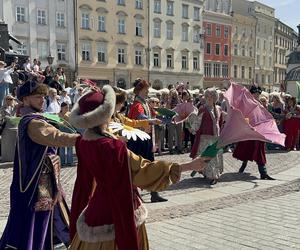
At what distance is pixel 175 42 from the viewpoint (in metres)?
51.5

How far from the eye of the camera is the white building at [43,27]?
124ft

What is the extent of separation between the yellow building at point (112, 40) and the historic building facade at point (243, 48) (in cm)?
1983

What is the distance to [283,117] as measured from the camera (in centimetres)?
1359

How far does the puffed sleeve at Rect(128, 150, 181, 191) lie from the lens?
2.72 m

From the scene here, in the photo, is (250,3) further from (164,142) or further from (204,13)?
(164,142)

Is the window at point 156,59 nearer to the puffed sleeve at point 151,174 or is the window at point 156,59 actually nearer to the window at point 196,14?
the window at point 196,14

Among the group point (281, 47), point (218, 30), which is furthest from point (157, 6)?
point (281, 47)

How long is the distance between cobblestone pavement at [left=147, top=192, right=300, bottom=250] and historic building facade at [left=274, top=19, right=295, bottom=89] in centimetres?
7257

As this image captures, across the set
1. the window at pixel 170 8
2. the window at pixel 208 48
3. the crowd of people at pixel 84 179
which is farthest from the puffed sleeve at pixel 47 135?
the window at pixel 208 48

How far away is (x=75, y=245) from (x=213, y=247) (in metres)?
2.15

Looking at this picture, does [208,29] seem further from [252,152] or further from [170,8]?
[252,152]

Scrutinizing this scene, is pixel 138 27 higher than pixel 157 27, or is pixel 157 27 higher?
pixel 157 27

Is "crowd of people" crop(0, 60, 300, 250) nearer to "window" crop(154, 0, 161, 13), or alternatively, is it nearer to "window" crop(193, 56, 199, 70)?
"window" crop(154, 0, 161, 13)

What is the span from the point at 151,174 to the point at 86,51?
41491mm
